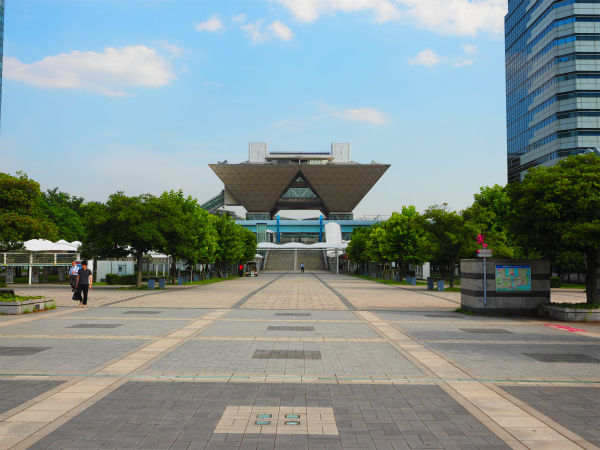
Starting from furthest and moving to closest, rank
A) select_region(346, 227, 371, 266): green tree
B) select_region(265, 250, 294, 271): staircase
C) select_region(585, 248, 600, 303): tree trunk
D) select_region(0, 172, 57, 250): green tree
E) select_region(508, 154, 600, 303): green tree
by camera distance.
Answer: select_region(265, 250, 294, 271): staircase
select_region(346, 227, 371, 266): green tree
select_region(0, 172, 57, 250): green tree
select_region(585, 248, 600, 303): tree trunk
select_region(508, 154, 600, 303): green tree

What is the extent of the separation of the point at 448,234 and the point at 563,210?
16.6 meters

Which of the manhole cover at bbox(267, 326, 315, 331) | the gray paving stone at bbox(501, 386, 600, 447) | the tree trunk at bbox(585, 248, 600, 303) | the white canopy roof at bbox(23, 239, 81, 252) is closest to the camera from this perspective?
the gray paving stone at bbox(501, 386, 600, 447)

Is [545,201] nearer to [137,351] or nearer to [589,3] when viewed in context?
[137,351]

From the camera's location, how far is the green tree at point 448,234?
110 ft

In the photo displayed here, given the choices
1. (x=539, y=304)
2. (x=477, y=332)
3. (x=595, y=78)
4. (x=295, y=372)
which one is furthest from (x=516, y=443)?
(x=595, y=78)

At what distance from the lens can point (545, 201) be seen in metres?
17.1

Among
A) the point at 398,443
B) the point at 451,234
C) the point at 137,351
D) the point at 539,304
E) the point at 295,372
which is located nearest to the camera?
the point at 398,443

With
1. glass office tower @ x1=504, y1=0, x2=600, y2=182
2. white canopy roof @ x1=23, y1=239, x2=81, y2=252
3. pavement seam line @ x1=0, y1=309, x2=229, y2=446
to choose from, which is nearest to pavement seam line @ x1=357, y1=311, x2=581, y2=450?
pavement seam line @ x1=0, y1=309, x2=229, y2=446

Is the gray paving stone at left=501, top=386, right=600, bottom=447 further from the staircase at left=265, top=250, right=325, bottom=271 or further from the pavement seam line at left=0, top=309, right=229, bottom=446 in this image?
the staircase at left=265, top=250, right=325, bottom=271

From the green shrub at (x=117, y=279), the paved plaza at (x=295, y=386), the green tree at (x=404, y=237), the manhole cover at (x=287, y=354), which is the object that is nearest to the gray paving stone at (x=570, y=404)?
the paved plaza at (x=295, y=386)

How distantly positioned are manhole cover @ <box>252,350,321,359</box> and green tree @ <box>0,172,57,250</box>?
1250 inches

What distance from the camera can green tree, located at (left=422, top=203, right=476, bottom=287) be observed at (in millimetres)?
33406

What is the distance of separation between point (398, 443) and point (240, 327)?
9.90 m

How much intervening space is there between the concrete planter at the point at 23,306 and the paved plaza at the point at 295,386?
276 centimetres
